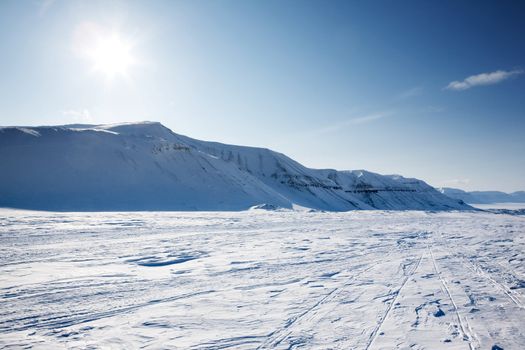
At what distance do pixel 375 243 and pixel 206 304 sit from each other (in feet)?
28.7

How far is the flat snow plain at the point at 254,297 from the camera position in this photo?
3912 mm

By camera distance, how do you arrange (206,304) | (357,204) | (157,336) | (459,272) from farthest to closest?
(357,204) → (459,272) → (206,304) → (157,336)

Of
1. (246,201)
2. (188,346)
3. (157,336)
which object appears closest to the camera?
(188,346)

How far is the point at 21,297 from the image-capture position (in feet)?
16.7

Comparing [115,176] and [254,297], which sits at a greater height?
[115,176]

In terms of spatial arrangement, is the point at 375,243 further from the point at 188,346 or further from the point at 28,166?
the point at 28,166

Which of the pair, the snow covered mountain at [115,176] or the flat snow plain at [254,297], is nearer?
the flat snow plain at [254,297]

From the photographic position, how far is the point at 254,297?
5441 mm

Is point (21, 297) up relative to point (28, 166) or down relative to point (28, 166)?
down

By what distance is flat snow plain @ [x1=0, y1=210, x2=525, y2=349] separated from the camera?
154 inches

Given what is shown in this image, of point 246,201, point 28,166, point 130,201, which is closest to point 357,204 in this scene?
point 246,201

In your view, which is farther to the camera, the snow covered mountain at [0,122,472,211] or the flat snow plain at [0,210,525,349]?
the snow covered mountain at [0,122,472,211]

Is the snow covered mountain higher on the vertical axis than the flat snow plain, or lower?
higher

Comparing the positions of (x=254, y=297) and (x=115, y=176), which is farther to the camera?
(x=115, y=176)
